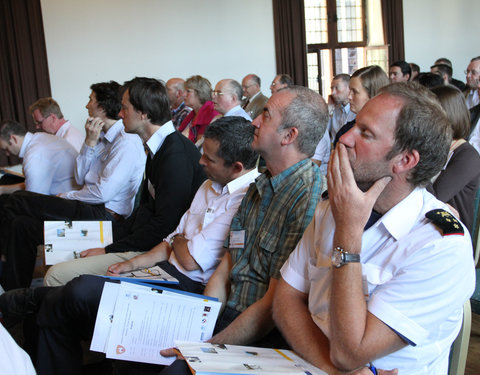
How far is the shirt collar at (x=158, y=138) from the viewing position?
111 inches

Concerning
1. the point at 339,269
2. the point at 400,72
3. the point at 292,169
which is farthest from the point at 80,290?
the point at 400,72

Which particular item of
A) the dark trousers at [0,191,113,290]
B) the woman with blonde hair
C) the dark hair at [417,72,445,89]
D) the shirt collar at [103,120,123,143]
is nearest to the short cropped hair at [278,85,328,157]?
the woman with blonde hair

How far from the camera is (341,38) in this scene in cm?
995

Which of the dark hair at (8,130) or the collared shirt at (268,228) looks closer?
the collared shirt at (268,228)

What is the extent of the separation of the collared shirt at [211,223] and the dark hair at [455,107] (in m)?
1.01

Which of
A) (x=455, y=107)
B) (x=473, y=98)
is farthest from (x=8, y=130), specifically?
(x=473, y=98)

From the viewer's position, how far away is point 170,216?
256 cm

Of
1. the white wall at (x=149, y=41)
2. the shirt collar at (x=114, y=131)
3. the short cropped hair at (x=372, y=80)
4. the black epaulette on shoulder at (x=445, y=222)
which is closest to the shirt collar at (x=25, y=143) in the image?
the shirt collar at (x=114, y=131)

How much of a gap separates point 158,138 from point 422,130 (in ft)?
6.17

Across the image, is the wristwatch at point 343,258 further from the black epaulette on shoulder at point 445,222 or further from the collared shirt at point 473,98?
the collared shirt at point 473,98

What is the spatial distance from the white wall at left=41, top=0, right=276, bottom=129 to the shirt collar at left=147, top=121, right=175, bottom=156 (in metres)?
6.46

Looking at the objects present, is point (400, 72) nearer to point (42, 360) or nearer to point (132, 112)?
point (132, 112)

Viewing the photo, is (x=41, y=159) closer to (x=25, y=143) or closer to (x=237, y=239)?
(x=25, y=143)

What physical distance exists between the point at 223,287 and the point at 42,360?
78 centimetres
